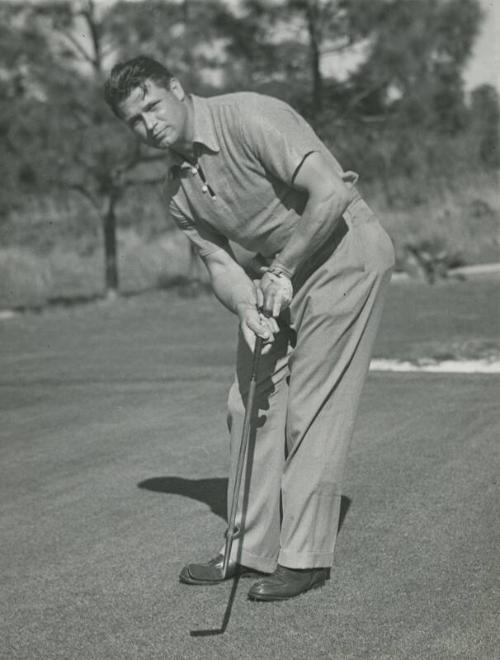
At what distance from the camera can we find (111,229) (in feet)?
55.5

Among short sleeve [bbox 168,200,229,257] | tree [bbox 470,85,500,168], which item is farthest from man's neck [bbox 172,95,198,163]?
tree [bbox 470,85,500,168]

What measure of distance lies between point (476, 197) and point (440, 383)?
1392cm

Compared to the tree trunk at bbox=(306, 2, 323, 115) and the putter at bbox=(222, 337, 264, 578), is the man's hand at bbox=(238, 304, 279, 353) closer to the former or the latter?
the putter at bbox=(222, 337, 264, 578)

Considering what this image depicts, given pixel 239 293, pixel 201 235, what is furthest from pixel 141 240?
pixel 239 293

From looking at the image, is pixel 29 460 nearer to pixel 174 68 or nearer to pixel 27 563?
pixel 27 563

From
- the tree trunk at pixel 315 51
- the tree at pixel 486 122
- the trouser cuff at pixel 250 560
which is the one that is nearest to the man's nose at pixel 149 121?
the trouser cuff at pixel 250 560

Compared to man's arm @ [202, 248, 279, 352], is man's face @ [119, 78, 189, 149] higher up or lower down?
higher up

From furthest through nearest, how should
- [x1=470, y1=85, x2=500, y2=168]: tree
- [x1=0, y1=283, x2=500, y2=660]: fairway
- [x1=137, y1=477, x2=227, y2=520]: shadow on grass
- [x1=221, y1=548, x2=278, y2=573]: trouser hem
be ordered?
[x1=470, y1=85, x2=500, y2=168]: tree < [x1=137, y1=477, x2=227, y2=520]: shadow on grass < [x1=221, y1=548, x2=278, y2=573]: trouser hem < [x1=0, y1=283, x2=500, y2=660]: fairway

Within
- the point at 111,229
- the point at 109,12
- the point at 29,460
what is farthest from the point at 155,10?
the point at 29,460

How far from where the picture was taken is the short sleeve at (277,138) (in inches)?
117

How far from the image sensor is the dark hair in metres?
3.07

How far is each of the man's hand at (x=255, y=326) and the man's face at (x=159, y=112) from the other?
0.53 meters

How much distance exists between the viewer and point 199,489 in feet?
14.4

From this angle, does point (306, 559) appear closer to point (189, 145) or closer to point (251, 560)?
point (251, 560)
